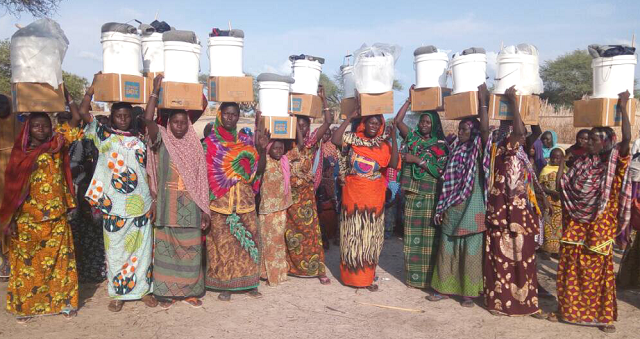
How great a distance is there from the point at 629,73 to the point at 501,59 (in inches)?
41.9

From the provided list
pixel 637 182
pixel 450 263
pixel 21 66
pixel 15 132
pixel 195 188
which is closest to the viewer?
pixel 21 66

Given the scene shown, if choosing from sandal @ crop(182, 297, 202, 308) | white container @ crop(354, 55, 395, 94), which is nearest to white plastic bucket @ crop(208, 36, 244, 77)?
white container @ crop(354, 55, 395, 94)

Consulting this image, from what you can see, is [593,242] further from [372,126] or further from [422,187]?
[372,126]

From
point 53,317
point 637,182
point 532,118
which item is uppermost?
point 532,118

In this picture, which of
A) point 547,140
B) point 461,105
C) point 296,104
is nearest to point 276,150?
point 296,104

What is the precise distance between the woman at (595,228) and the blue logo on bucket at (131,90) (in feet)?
13.4

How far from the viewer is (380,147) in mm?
5469

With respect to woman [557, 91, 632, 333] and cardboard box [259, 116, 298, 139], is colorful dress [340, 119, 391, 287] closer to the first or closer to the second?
cardboard box [259, 116, 298, 139]

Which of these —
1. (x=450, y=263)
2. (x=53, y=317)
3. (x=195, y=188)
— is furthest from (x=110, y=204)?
(x=450, y=263)

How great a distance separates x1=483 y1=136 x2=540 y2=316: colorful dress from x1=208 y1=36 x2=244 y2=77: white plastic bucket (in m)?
2.60

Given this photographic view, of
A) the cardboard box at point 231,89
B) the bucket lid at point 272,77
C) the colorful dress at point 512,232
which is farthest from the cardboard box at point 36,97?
the colorful dress at point 512,232

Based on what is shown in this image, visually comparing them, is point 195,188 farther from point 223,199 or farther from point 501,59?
point 501,59

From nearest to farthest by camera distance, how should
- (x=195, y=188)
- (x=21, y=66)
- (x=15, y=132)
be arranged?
1. (x=21, y=66)
2. (x=195, y=188)
3. (x=15, y=132)

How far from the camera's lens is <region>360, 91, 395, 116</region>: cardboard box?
5109 mm
